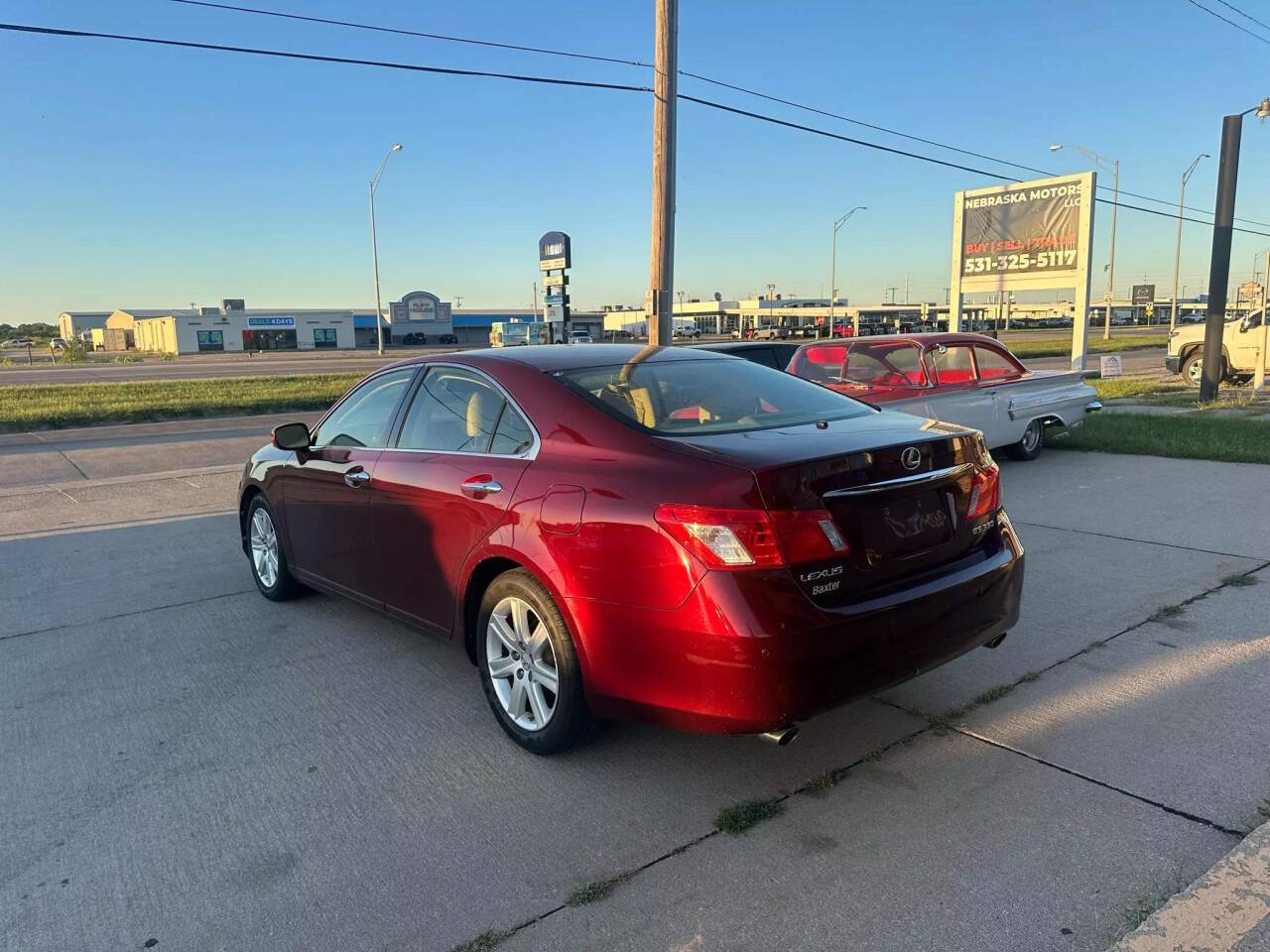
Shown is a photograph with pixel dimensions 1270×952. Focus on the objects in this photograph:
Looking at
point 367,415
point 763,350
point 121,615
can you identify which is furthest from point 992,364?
point 121,615

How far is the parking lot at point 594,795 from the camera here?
8.27 feet

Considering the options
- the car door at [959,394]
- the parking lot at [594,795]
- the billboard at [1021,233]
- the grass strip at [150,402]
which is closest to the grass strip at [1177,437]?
the car door at [959,394]

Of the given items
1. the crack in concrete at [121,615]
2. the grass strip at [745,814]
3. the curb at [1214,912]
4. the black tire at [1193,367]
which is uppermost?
the black tire at [1193,367]

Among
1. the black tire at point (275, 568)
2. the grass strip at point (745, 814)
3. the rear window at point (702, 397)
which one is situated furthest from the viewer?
the black tire at point (275, 568)

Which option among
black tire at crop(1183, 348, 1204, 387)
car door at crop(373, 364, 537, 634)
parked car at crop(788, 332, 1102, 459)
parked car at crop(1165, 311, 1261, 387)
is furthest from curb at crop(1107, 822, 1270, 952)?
black tire at crop(1183, 348, 1204, 387)

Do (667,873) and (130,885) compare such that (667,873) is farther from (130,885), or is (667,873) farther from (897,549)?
(130,885)

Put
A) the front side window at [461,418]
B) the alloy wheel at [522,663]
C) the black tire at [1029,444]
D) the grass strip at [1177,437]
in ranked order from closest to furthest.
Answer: the alloy wheel at [522,663] → the front side window at [461,418] → the grass strip at [1177,437] → the black tire at [1029,444]

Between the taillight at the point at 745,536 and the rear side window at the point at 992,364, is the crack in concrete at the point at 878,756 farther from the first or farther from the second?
the rear side window at the point at 992,364

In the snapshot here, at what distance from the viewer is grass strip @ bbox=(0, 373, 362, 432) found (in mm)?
15508

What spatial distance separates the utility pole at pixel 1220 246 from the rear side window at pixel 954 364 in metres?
8.14

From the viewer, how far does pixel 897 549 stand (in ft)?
10.1

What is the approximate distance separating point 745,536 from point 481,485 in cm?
131

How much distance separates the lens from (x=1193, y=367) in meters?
20.2

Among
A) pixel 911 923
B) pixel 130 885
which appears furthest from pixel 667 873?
pixel 130 885
